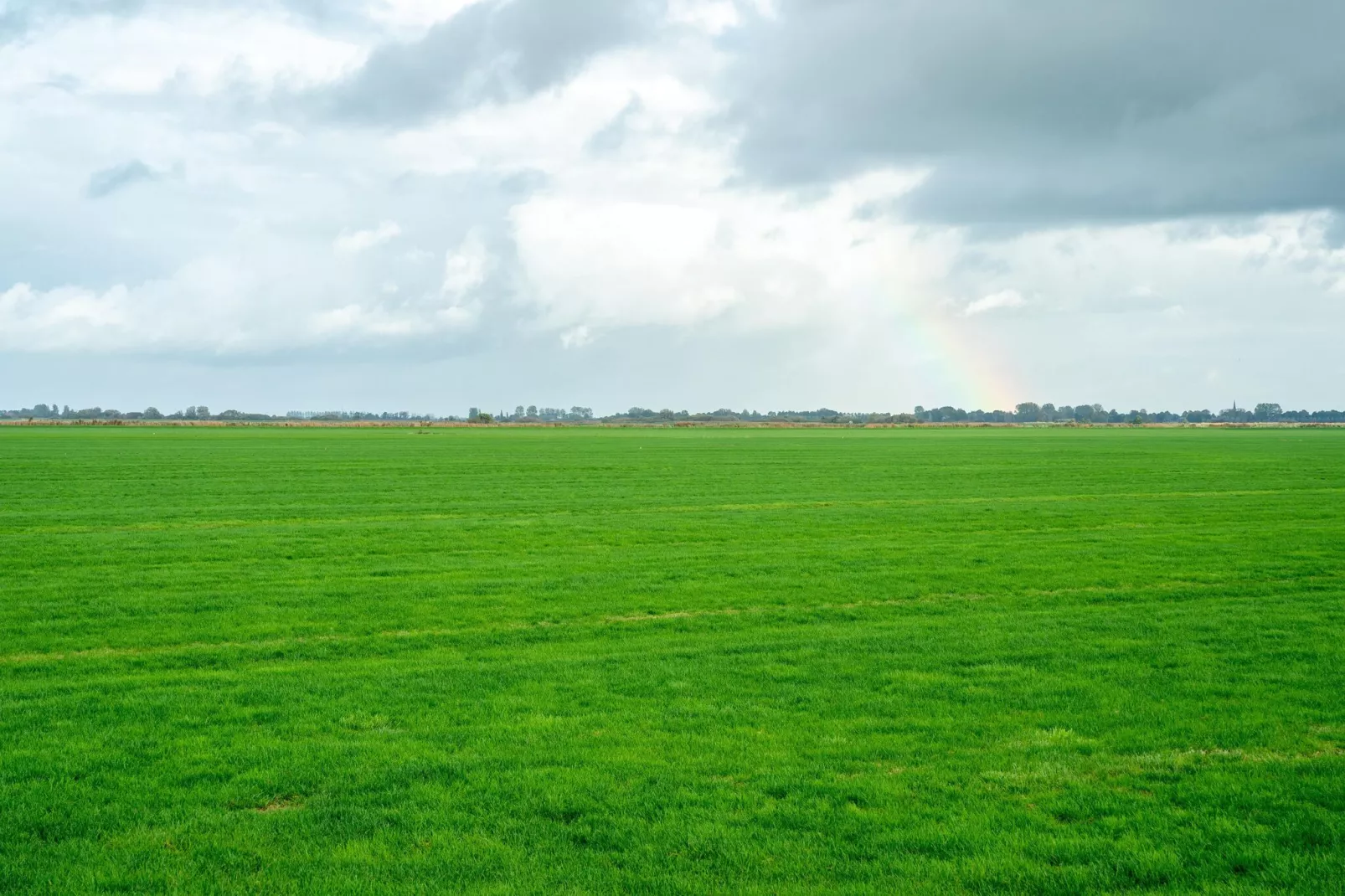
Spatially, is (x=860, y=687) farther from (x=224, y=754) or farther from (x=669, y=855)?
(x=224, y=754)

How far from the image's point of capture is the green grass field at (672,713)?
23.0ft

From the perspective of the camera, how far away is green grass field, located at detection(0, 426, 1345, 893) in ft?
23.0

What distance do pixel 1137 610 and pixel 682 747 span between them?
1020 cm

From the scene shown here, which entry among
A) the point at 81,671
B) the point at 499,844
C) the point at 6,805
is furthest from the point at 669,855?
the point at 81,671

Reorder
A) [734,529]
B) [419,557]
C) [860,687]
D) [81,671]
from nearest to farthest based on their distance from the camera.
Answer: [860,687], [81,671], [419,557], [734,529]

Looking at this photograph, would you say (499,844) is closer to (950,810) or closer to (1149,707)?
(950,810)

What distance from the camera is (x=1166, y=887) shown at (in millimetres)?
6539

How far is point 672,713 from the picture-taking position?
10.4m

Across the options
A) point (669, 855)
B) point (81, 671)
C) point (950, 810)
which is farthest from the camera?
point (81, 671)

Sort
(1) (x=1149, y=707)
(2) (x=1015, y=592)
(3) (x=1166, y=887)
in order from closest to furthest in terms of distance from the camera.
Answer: (3) (x=1166, y=887)
(1) (x=1149, y=707)
(2) (x=1015, y=592)

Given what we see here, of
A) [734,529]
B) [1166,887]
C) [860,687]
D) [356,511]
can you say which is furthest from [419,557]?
[1166,887]

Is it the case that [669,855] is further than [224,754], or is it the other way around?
[224,754]

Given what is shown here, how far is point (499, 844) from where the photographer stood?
719cm

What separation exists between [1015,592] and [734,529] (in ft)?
35.3
